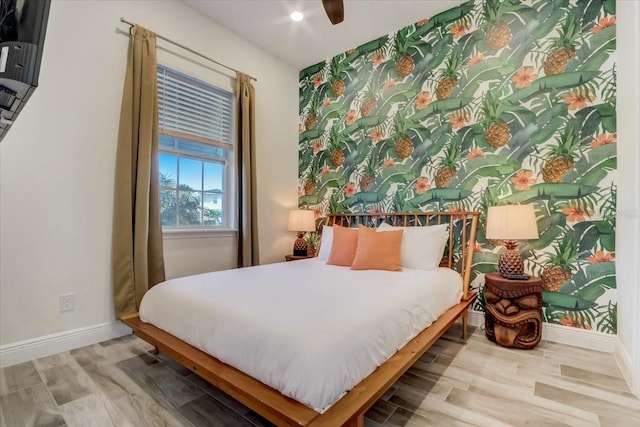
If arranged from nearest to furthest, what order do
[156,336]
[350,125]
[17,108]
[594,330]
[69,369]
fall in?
[17,108] → [156,336] → [69,369] → [594,330] → [350,125]

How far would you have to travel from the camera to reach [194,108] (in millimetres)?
3059

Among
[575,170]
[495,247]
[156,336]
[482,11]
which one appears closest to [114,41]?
[156,336]

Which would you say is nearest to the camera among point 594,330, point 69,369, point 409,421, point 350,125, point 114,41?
point 409,421

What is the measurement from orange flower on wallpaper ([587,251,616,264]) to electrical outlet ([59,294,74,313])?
12.5 ft

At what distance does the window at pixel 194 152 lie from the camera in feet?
9.39

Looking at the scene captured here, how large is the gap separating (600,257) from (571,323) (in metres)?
0.54

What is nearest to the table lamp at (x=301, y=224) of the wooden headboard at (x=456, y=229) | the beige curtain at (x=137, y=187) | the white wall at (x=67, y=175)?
the wooden headboard at (x=456, y=229)

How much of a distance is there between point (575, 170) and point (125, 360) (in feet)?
11.5

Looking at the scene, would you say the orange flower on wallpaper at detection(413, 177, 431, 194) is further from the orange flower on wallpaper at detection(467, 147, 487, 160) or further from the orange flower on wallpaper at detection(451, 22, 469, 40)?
the orange flower on wallpaper at detection(451, 22, 469, 40)

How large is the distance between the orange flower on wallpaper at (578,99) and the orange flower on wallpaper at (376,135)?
1.58 meters

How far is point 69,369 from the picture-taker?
1.91 metres

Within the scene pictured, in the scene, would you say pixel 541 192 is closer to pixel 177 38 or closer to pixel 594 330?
pixel 594 330

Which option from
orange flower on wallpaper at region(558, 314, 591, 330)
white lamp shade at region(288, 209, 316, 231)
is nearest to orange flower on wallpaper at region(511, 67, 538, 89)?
orange flower on wallpaper at region(558, 314, 591, 330)

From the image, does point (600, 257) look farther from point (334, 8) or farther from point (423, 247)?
point (334, 8)
